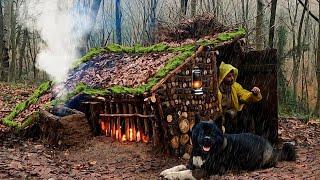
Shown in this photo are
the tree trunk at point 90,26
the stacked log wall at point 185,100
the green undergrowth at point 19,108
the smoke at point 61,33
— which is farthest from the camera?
the tree trunk at point 90,26

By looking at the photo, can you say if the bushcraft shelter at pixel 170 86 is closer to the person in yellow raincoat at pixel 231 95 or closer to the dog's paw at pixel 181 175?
the person in yellow raincoat at pixel 231 95

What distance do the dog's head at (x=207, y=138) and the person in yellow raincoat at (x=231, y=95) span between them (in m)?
3.02

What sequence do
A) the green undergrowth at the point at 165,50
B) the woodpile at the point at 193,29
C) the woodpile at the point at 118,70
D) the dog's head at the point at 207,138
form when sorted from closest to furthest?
1. the dog's head at the point at 207,138
2. the green undergrowth at the point at 165,50
3. the woodpile at the point at 118,70
4. the woodpile at the point at 193,29

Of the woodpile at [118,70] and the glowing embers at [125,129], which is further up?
the woodpile at [118,70]

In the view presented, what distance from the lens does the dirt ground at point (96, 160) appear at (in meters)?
6.82

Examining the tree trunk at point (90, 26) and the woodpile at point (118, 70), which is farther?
the tree trunk at point (90, 26)

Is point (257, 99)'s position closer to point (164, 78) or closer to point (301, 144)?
point (301, 144)

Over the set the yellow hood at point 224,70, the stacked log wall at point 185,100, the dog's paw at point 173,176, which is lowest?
the dog's paw at point 173,176

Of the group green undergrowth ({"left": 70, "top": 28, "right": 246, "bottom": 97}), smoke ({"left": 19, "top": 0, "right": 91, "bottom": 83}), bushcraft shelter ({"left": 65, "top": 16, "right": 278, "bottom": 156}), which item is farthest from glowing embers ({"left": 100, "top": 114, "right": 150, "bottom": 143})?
smoke ({"left": 19, "top": 0, "right": 91, "bottom": 83})

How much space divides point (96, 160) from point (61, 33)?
13707mm

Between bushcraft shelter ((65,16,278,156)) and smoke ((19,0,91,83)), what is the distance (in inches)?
64.3

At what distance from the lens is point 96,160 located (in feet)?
27.6

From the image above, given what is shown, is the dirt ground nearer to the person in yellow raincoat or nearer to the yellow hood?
the person in yellow raincoat

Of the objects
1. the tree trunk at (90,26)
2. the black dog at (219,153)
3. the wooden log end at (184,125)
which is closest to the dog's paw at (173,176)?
the black dog at (219,153)
